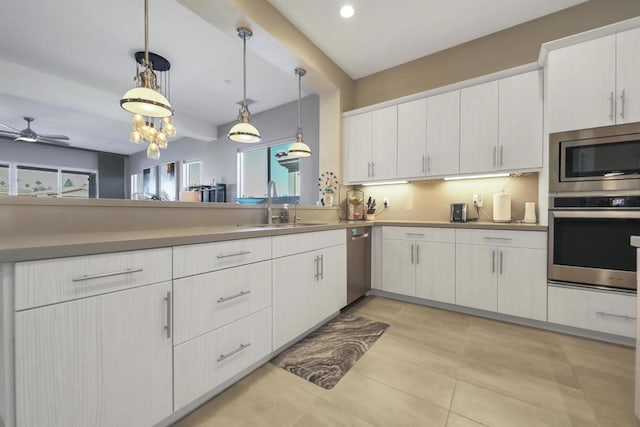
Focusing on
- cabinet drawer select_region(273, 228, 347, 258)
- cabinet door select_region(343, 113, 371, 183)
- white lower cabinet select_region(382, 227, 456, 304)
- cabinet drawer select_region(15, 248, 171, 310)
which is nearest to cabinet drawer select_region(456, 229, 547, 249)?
white lower cabinet select_region(382, 227, 456, 304)

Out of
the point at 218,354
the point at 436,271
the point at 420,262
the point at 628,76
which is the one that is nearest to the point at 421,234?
the point at 420,262

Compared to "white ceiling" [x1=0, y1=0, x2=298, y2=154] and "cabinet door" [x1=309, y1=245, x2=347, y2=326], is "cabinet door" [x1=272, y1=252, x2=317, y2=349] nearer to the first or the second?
"cabinet door" [x1=309, y1=245, x2=347, y2=326]

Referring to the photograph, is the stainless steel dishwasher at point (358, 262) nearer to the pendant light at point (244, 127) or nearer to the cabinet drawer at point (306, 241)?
the cabinet drawer at point (306, 241)

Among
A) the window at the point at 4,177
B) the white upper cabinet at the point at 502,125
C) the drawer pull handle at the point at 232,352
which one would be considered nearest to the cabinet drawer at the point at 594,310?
the white upper cabinet at the point at 502,125

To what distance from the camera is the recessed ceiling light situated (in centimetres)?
233

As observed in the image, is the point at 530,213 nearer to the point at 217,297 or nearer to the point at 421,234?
the point at 421,234

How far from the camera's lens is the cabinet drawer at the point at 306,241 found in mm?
1680

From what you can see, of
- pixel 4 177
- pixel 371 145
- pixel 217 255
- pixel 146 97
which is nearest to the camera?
pixel 217 255

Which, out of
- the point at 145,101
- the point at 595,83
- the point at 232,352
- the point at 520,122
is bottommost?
the point at 232,352

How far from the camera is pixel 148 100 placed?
1574mm

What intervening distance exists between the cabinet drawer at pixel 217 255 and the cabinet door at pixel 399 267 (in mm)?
1660

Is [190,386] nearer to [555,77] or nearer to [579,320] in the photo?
[579,320]

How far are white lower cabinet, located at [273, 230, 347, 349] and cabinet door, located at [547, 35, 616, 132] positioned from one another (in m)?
2.04

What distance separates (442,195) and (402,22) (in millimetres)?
1873
